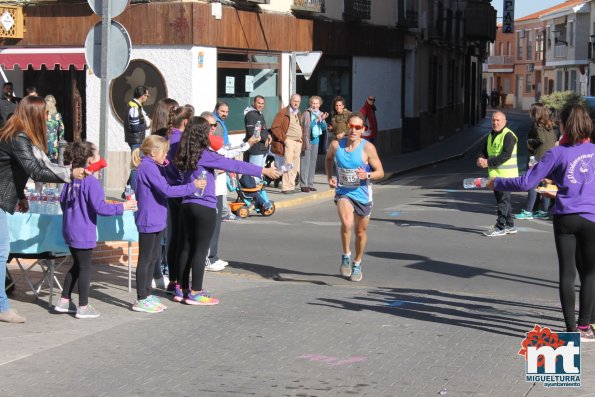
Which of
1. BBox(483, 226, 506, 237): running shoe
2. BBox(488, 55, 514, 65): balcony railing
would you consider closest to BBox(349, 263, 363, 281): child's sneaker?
BBox(483, 226, 506, 237): running shoe

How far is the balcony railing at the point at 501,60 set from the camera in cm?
10719

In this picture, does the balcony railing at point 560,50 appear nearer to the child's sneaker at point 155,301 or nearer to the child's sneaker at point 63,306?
the child's sneaker at point 155,301

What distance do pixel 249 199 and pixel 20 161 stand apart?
8.87m

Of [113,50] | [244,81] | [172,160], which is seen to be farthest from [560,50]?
[172,160]

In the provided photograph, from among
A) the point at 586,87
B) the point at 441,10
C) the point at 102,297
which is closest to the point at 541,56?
the point at 586,87

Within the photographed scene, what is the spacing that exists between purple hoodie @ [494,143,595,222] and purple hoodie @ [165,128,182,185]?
127 inches

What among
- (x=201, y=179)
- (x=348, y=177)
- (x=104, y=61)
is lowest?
(x=348, y=177)

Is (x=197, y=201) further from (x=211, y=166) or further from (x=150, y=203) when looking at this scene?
(x=150, y=203)

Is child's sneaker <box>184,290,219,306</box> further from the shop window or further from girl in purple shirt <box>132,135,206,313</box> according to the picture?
the shop window

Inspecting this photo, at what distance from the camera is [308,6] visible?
84.9 ft

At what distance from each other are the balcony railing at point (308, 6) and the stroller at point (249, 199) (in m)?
8.84

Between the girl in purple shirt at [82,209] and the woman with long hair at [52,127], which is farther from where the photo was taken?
the woman with long hair at [52,127]

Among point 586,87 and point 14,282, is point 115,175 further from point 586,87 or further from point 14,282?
point 586,87

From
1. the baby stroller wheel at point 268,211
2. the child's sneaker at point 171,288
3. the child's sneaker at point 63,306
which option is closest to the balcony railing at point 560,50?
the baby stroller wheel at point 268,211
